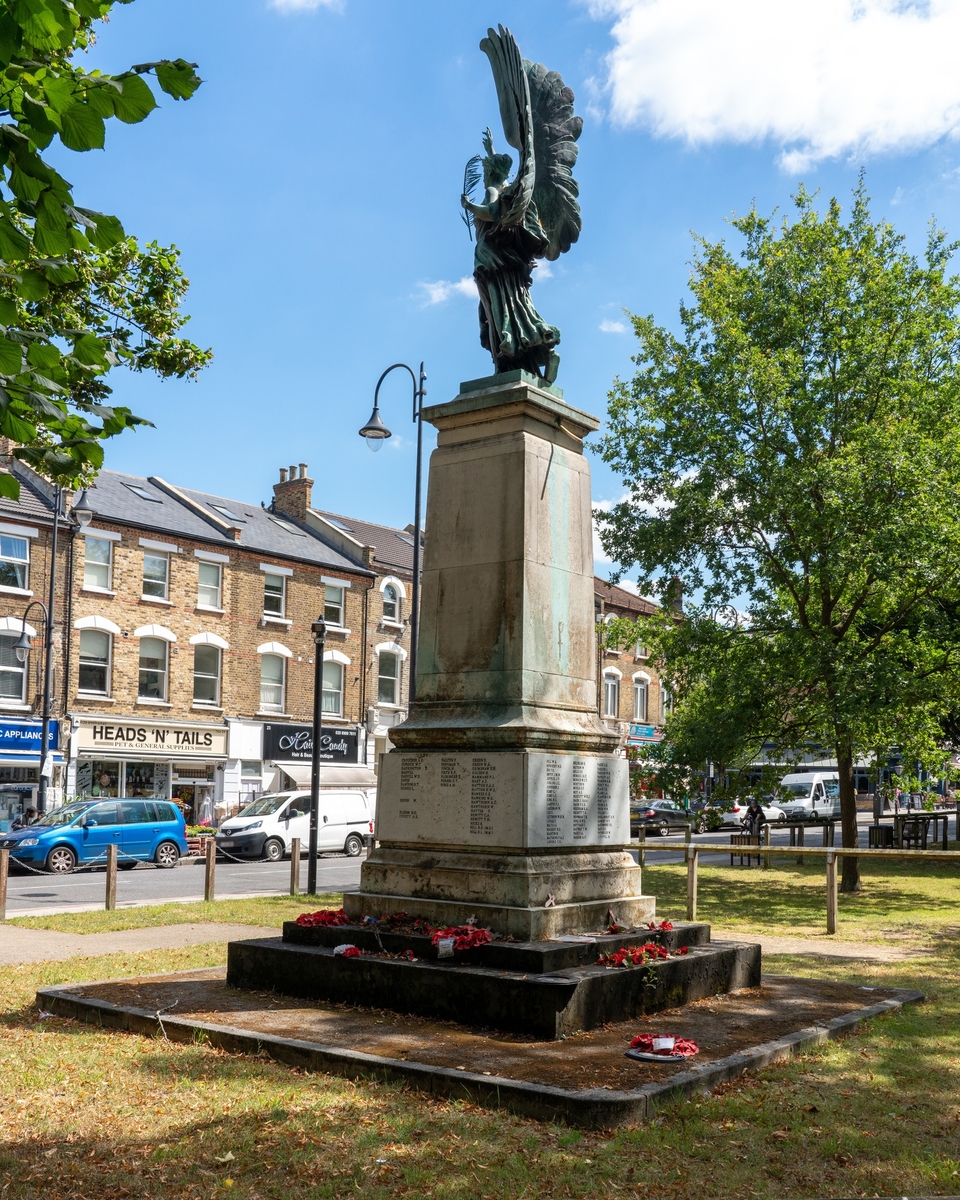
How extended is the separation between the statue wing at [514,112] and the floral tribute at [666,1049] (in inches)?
269

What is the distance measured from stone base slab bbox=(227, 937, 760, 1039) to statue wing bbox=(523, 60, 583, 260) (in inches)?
256

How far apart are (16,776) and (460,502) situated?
91.6ft

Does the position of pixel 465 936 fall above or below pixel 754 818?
above

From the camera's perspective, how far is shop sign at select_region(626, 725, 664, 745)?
5644cm

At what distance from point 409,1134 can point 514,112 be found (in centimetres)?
859

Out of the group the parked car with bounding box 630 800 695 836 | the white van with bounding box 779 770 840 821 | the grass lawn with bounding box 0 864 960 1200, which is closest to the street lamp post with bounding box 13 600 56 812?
the parked car with bounding box 630 800 695 836

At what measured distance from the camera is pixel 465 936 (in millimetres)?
7625

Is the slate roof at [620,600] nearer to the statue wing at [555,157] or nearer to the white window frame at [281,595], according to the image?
the white window frame at [281,595]

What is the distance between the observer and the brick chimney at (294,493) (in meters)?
46.1

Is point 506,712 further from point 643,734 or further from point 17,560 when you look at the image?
point 643,734

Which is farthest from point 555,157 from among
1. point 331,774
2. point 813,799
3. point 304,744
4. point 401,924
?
point 813,799

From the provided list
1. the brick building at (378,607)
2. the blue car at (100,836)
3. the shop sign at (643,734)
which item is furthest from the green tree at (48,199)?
the shop sign at (643,734)

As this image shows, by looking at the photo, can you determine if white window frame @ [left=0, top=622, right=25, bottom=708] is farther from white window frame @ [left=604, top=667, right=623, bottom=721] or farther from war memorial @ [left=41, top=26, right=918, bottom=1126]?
white window frame @ [left=604, top=667, right=623, bottom=721]

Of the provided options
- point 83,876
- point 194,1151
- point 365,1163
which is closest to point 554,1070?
point 365,1163
